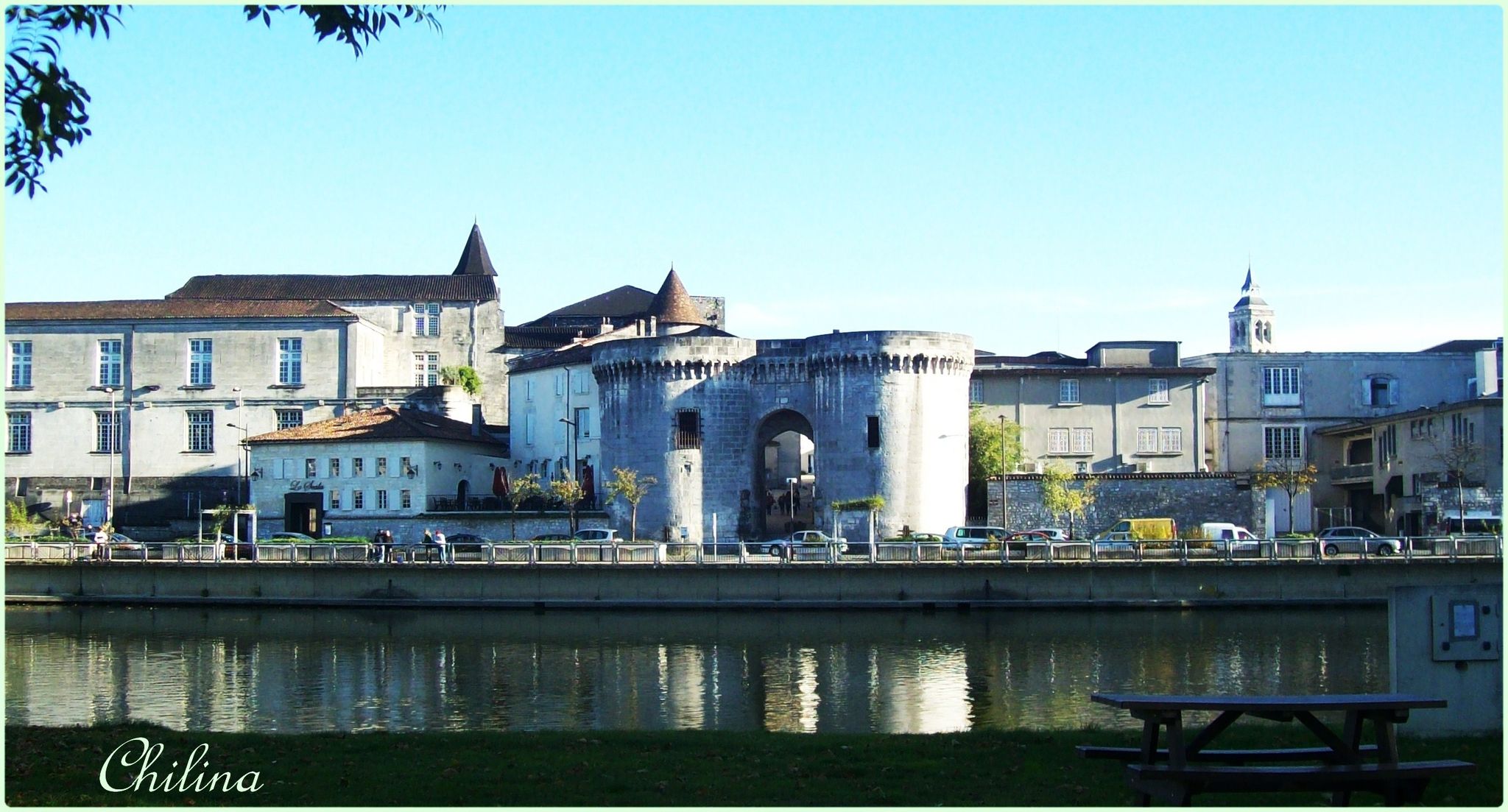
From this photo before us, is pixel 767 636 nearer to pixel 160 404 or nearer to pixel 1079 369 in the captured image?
pixel 1079 369

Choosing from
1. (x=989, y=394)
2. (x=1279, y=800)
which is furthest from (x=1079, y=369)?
(x=1279, y=800)

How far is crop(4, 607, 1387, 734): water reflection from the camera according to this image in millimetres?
28016

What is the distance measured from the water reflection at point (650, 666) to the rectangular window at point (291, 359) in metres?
28.8

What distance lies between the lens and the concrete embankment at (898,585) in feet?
161

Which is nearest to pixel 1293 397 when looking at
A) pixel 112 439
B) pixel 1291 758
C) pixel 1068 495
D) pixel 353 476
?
pixel 1068 495

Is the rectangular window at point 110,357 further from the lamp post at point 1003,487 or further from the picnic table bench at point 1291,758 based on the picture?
the picnic table bench at point 1291,758

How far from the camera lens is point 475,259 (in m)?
114

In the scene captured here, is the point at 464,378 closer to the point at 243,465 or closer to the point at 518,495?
the point at 243,465

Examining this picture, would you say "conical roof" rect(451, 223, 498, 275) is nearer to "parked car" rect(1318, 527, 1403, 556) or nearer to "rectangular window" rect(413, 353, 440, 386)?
"rectangular window" rect(413, 353, 440, 386)

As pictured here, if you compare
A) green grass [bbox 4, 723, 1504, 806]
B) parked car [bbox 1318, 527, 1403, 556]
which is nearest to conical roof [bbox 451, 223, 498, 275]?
parked car [bbox 1318, 527, 1403, 556]

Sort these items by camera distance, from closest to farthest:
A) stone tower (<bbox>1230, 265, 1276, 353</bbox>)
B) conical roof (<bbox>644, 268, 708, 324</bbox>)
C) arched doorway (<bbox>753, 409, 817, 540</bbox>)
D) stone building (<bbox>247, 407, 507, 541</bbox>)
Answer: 1. arched doorway (<bbox>753, 409, 817, 540</bbox>)
2. stone building (<bbox>247, 407, 507, 541</bbox>)
3. conical roof (<bbox>644, 268, 708, 324</bbox>)
4. stone tower (<bbox>1230, 265, 1276, 353</bbox>)

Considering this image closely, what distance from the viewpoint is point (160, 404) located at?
259 ft

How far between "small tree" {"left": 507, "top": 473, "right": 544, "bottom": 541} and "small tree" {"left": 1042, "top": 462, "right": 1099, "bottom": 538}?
20676 mm

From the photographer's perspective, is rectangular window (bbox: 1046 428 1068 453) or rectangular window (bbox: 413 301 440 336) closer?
rectangular window (bbox: 1046 428 1068 453)
